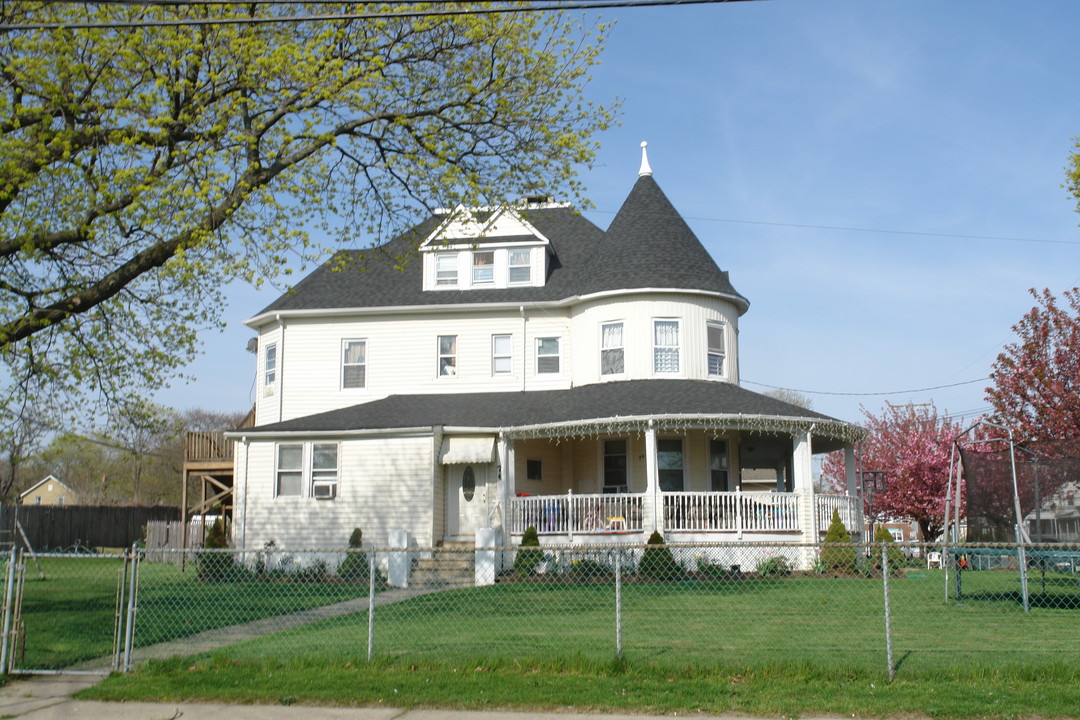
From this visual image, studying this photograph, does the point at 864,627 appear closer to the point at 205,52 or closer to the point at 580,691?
the point at 580,691

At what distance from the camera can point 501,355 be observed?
82.9 feet

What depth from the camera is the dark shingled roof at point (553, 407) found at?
20.9m

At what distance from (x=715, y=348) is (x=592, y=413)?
4610 mm

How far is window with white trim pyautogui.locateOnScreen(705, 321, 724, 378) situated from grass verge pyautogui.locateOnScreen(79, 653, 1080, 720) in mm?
15445

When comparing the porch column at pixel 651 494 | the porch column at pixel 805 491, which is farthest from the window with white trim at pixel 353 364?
the porch column at pixel 805 491

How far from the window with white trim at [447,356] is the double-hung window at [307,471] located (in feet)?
12.6

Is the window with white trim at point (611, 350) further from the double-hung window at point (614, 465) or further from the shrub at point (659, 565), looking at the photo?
the shrub at point (659, 565)

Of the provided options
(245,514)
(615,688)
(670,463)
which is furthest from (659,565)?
(615,688)

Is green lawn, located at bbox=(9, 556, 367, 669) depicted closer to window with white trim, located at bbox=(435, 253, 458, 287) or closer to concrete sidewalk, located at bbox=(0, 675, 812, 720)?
concrete sidewalk, located at bbox=(0, 675, 812, 720)

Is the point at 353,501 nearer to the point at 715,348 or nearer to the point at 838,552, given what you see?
the point at 715,348

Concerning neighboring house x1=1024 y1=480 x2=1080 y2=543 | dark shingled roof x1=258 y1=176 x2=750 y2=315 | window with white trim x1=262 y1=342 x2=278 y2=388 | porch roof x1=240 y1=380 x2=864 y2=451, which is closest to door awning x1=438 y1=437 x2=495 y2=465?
porch roof x1=240 y1=380 x2=864 y2=451

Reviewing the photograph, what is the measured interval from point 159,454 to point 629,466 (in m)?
43.9

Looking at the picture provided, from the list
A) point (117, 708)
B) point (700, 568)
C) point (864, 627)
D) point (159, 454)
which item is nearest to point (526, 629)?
point (864, 627)

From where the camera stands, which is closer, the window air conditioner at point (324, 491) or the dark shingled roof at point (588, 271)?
the window air conditioner at point (324, 491)
